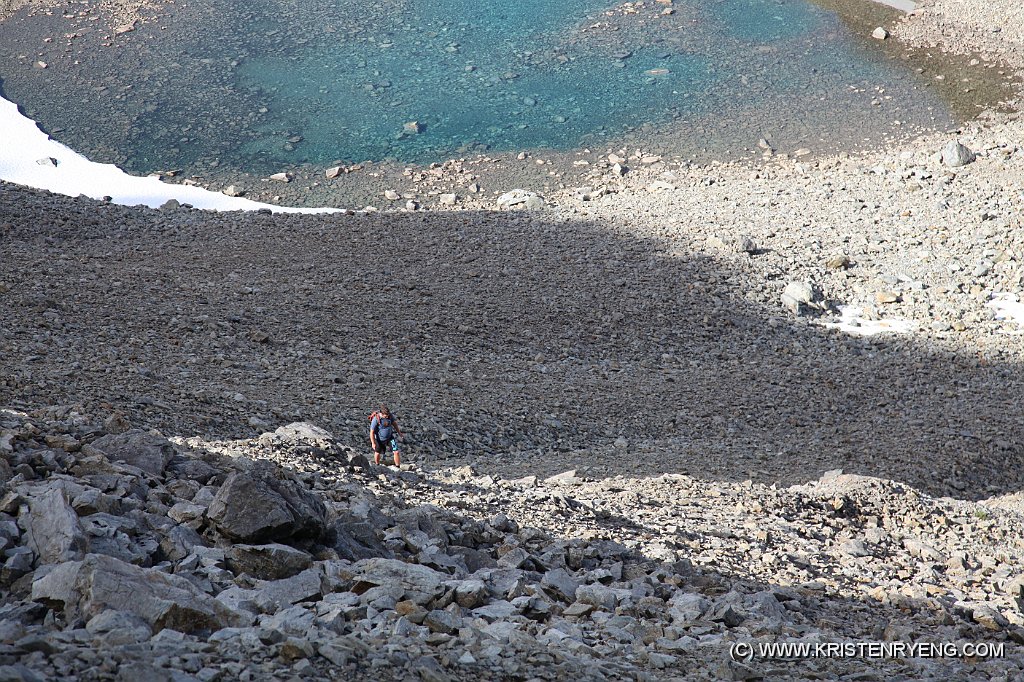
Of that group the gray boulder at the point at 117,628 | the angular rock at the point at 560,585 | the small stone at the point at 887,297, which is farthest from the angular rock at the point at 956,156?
the gray boulder at the point at 117,628

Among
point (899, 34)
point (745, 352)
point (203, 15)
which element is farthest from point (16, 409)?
point (899, 34)

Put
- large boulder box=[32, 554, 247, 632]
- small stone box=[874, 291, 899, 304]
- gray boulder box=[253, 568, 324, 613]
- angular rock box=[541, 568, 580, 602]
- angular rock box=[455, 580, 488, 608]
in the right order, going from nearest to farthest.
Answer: large boulder box=[32, 554, 247, 632] < gray boulder box=[253, 568, 324, 613] < angular rock box=[455, 580, 488, 608] < angular rock box=[541, 568, 580, 602] < small stone box=[874, 291, 899, 304]

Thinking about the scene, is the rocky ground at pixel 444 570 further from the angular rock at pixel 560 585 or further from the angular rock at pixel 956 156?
the angular rock at pixel 956 156

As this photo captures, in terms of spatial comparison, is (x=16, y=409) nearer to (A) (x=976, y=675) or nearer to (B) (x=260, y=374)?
(B) (x=260, y=374)

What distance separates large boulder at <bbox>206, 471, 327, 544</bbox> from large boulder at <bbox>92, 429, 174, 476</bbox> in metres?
1.11

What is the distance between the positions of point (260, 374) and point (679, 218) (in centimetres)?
1078

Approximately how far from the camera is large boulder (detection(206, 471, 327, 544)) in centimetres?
582

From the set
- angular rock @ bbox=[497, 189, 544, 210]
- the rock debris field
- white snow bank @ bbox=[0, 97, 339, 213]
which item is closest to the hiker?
the rock debris field

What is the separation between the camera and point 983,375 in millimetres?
13875

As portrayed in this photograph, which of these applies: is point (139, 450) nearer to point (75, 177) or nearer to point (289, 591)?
point (289, 591)

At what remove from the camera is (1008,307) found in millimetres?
16141

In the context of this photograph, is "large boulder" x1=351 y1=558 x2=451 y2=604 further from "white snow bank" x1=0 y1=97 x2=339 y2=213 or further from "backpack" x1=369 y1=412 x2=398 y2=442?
"white snow bank" x1=0 y1=97 x2=339 y2=213

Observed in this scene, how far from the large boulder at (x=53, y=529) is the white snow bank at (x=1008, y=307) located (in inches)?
598

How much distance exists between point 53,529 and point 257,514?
1192mm
